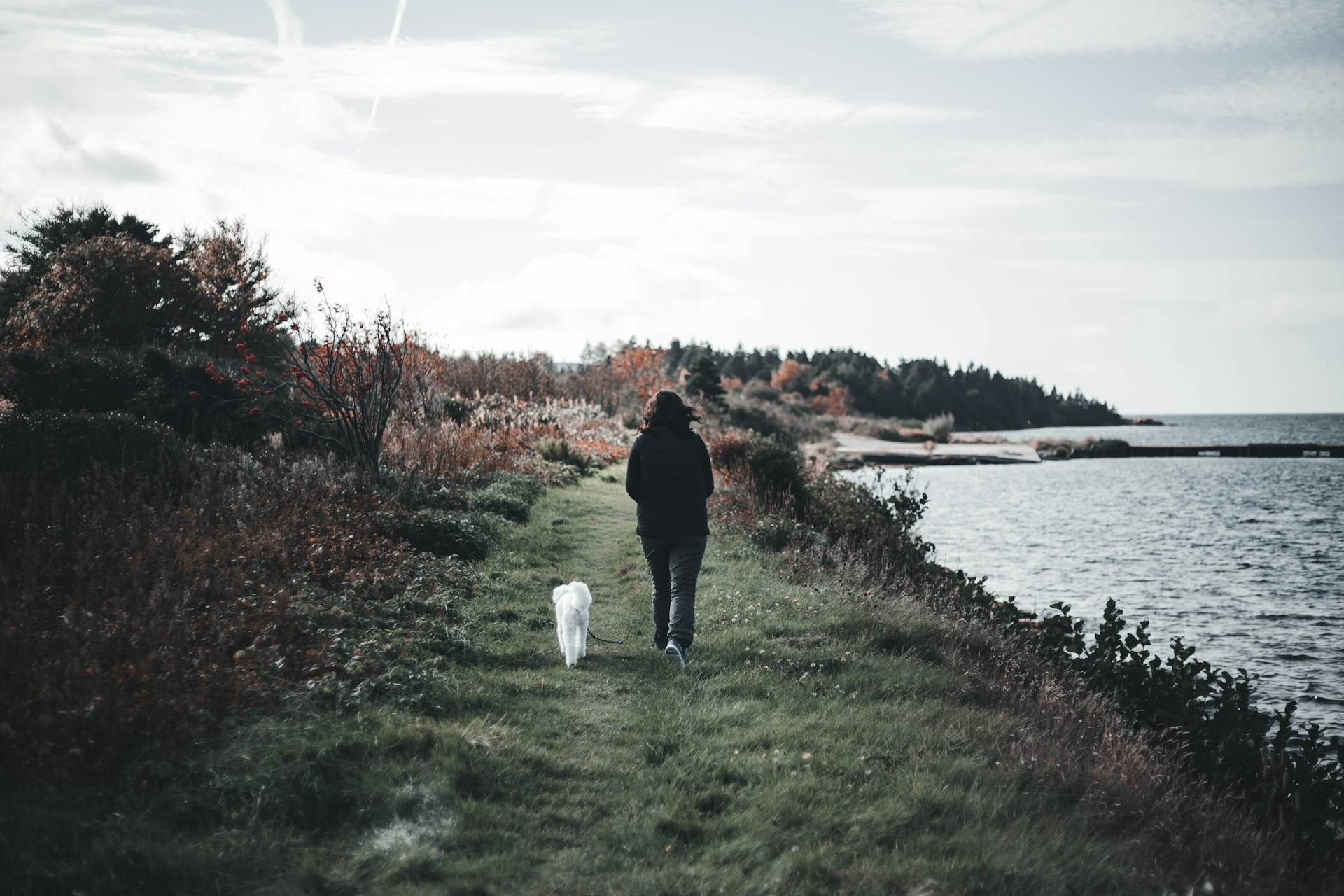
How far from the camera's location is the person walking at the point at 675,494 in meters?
6.93

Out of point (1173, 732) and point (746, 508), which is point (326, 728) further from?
point (746, 508)

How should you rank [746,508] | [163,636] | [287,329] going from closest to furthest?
[163,636] < [287,329] < [746,508]

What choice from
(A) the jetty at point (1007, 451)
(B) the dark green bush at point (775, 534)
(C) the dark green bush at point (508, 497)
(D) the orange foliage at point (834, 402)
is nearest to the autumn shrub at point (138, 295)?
(C) the dark green bush at point (508, 497)

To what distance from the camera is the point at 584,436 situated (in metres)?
24.0

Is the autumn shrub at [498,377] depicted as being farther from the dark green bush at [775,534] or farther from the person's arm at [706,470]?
the person's arm at [706,470]

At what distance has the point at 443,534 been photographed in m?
10.3

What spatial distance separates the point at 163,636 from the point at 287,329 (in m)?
8.95

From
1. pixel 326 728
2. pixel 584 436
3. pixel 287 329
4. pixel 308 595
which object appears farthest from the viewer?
pixel 584 436

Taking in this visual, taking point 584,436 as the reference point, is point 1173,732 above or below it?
below

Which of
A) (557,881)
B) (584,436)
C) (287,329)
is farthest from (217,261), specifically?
(557,881)

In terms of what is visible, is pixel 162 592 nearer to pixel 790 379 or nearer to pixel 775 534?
pixel 775 534

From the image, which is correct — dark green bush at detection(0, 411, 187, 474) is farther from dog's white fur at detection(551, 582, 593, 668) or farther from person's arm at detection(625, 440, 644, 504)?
person's arm at detection(625, 440, 644, 504)

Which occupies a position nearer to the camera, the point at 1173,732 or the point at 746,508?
the point at 1173,732

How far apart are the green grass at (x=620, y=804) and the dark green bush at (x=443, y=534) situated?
145 inches
